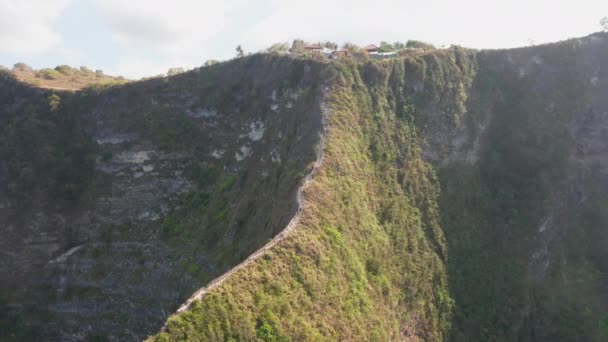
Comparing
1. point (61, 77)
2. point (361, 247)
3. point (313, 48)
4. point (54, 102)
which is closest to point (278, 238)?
point (361, 247)

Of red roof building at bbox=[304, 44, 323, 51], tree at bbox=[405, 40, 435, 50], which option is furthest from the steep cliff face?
tree at bbox=[405, 40, 435, 50]

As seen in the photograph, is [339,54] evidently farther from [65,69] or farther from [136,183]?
[65,69]

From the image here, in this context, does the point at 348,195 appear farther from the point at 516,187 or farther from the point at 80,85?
the point at 80,85

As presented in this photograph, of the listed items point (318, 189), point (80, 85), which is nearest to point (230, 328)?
point (318, 189)

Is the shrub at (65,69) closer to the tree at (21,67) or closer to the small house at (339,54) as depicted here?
the tree at (21,67)

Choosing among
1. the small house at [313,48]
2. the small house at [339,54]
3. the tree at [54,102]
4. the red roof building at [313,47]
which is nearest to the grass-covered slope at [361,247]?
the small house at [339,54]

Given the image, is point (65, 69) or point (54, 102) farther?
point (65, 69)
